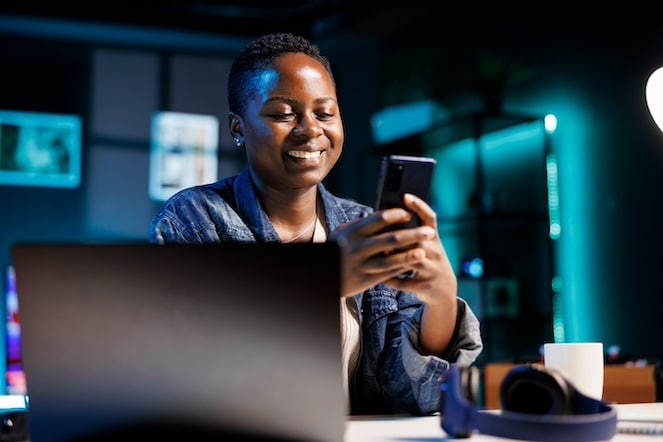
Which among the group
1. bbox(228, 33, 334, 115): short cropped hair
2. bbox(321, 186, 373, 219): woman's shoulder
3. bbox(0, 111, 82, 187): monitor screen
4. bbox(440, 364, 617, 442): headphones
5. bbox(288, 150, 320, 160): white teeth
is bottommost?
bbox(440, 364, 617, 442): headphones

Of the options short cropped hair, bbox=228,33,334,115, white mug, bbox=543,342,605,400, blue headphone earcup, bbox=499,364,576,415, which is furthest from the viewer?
short cropped hair, bbox=228,33,334,115

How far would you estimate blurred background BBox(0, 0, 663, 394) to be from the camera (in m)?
3.51

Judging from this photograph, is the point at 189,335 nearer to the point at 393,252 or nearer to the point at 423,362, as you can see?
the point at 393,252

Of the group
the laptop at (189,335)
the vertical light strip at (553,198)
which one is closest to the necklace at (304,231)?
the laptop at (189,335)

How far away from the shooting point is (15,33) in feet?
15.9

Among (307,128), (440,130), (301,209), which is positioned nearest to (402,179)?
(307,128)

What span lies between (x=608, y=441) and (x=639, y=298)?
263cm

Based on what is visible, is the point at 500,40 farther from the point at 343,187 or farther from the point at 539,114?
the point at 343,187

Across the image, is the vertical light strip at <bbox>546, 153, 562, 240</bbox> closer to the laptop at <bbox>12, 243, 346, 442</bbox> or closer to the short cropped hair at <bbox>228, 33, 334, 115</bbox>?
the short cropped hair at <bbox>228, 33, 334, 115</bbox>

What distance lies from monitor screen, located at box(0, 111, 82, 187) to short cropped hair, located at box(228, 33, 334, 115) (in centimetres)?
357

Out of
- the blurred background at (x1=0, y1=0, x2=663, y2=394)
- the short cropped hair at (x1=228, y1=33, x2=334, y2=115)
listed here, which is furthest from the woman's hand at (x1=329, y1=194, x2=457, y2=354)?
the blurred background at (x1=0, y1=0, x2=663, y2=394)

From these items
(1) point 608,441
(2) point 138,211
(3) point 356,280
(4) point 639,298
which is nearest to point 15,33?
(2) point 138,211

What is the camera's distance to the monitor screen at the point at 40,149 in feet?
15.6

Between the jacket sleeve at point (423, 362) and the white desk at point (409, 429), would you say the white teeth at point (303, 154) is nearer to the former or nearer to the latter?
the jacket sleeve at point (423, 362)
